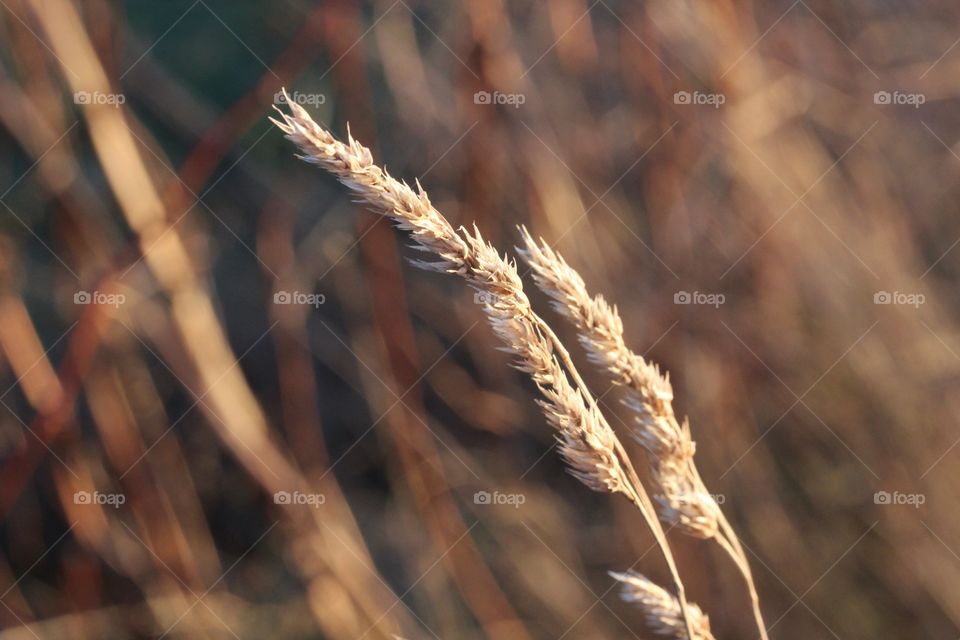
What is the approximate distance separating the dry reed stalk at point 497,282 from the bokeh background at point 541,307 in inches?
30.8

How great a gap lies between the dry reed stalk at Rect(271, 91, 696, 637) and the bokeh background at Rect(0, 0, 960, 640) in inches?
30.8

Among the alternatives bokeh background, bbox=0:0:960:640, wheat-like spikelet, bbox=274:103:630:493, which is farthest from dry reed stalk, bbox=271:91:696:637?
bokeh background, bbox=0:0:960:640

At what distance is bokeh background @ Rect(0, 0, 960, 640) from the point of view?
1.32m

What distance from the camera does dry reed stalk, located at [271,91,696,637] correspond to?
50 centimetres

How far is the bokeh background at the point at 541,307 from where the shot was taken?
4.33ft

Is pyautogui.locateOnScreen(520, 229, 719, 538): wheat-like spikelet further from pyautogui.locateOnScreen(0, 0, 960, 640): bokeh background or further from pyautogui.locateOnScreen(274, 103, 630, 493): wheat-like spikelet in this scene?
pyautogui.locateOnScreen(0, 0, 960, 640): bokeh background

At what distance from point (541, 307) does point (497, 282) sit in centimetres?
97

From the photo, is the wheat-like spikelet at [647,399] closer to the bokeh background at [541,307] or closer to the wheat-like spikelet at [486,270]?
the wheat-like spikelet at [486,270]

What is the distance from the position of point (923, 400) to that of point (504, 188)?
0.78 meters

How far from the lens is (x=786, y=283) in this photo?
139 centimetres

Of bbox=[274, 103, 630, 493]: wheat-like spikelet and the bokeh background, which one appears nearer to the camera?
bbox=[274, 103, 630, 493]: wheat-like spikelet

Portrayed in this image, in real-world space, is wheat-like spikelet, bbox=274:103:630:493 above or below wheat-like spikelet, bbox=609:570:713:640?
above

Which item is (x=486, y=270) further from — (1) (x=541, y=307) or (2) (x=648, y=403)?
(1) (x=541, y=307)

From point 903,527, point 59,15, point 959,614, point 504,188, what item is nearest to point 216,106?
point 59,15
